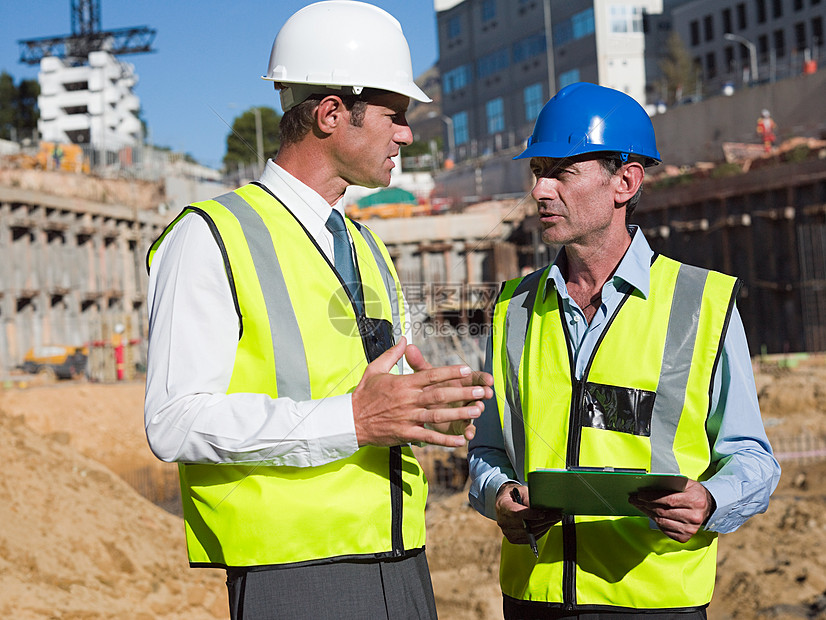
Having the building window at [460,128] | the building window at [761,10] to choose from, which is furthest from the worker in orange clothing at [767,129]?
the building window at [460,128]

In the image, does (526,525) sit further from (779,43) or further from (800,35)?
(779,43)

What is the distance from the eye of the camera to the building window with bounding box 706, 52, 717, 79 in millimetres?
48375

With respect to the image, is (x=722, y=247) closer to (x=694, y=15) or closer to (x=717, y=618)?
(x=717, y=618)

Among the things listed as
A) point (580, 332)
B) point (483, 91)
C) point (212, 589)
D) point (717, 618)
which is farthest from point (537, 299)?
point (483, 91)

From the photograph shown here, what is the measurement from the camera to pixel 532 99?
149 ft

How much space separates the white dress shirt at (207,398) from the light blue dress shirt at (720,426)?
867 mm

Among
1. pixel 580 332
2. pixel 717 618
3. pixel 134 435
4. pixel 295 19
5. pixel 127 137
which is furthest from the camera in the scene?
pixel 127 137

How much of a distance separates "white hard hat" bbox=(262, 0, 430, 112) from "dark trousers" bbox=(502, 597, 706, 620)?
1637 mm

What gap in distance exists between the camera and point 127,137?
64.6 meters

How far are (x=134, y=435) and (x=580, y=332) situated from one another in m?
21.3

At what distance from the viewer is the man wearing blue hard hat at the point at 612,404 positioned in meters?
2.60

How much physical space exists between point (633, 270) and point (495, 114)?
4752 cm

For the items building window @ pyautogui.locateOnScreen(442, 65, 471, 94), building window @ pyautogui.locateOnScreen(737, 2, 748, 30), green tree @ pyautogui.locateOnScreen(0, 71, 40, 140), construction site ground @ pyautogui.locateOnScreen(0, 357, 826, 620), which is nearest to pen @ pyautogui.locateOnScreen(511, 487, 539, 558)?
construction site ground @ pyautogui.locateOnScreen(0, 357, 826, 620)

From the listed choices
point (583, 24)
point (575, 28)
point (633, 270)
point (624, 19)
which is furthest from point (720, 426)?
point (624, 19)
